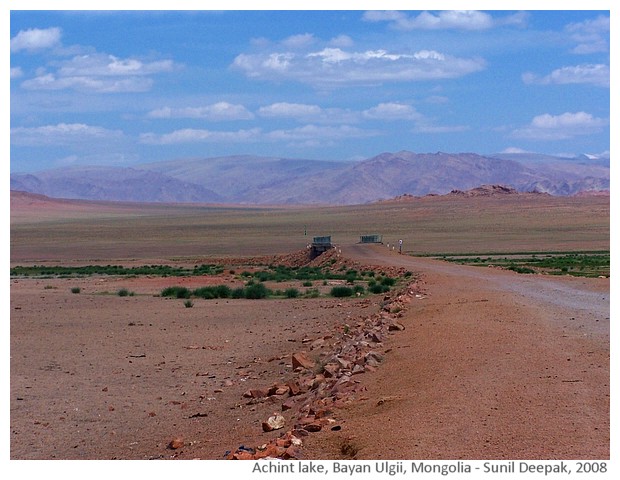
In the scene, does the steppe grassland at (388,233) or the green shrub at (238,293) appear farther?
the steppe grassland at (388,233)

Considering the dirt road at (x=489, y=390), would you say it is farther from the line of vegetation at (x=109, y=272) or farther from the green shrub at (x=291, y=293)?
the line of vegetation at (x=109, y=272)

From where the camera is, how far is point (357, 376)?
15.7 meters

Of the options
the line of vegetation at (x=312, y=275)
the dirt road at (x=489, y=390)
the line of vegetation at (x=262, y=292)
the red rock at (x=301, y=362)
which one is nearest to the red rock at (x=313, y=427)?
the dirt road at (x=489, y=390)

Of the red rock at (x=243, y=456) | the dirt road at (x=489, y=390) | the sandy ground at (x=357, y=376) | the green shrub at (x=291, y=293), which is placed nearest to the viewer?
the dirt road at (x=489, y=390)

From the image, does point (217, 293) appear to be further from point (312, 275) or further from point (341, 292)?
point (312, 275)

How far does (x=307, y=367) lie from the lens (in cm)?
1989

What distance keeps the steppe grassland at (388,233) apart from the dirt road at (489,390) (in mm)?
59016

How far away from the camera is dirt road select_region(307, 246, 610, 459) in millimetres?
9977

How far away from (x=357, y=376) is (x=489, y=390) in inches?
139

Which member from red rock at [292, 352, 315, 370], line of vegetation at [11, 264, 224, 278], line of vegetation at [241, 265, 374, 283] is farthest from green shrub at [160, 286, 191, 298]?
red rock at [292, 352, 315, 370]

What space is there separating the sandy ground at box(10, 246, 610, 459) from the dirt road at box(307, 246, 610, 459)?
3 centimetres

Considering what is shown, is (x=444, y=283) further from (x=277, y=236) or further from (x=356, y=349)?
(x=277, y=236)

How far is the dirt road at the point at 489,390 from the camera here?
998 centimetres

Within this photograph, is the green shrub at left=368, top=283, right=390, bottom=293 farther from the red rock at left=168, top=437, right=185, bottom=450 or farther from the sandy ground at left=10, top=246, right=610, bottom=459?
the red rock at left=168, top=437, right=185, bottom=450
